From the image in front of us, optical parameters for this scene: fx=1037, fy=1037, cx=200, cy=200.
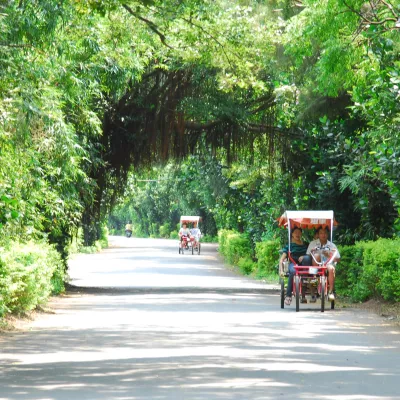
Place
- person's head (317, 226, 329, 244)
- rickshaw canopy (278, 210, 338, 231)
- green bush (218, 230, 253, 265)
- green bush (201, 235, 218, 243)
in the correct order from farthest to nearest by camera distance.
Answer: green bush (201, 235, 218, 243), green bush (218, 230, 253, 265), rickshaw canopy (278, 210, 338, 231), person's head (317, 226, 329, 244)

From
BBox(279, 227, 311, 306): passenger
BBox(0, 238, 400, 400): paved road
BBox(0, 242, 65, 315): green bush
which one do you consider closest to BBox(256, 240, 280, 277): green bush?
BBox(0, 238, 400, 400): paved road

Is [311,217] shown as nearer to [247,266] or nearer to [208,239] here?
[247,266]

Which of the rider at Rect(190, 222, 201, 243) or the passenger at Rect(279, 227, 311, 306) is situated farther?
the rider at Rect(190, 222, 201, 243)

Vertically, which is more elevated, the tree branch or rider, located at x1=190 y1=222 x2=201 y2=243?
the tree branch

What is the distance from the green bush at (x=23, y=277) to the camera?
1551 cm

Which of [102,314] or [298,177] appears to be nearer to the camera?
[102,314]

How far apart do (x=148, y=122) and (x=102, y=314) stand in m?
9.77

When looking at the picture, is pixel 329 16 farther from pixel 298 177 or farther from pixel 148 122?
pixel 298 177

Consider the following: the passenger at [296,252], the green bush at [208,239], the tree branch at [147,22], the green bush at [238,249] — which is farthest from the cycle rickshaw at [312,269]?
the green bush at [208,239]

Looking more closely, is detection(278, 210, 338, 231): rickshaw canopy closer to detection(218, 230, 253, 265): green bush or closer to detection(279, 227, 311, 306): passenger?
detection(279, 227, 311, 306): passenger

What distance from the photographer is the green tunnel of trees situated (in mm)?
15797

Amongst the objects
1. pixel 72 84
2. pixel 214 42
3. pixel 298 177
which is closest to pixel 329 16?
pixel 214 42

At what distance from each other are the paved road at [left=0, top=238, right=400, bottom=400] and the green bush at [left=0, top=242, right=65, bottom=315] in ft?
1.52

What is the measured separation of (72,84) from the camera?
58.4 ft
